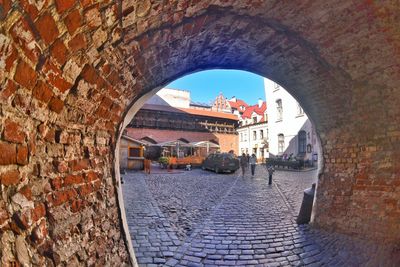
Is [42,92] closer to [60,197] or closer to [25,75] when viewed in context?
[25,75]

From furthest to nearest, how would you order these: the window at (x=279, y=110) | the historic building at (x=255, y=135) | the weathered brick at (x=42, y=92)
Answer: the historic building at (x=255, y=135) < the window at (x=279, y=110) < the weathered brick at (x=42, y=92)

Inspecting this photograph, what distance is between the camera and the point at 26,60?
1319 mm

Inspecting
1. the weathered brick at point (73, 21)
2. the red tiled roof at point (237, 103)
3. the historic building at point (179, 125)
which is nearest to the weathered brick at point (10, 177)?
the weathered brick at point (73, 21)

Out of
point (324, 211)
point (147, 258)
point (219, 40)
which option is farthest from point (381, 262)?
point (219, 40)

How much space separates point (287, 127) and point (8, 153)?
30139 mm

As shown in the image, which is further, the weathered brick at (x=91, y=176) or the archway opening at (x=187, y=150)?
the archway opening at (x=187, y=150)

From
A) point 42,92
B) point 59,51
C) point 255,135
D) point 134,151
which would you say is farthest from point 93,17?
point 255,135

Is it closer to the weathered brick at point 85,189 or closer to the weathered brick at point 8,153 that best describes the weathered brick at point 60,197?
the weathered brick at point 85,189

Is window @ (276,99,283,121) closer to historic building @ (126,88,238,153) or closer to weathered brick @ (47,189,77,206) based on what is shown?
historic building @ (126,88,238,153)

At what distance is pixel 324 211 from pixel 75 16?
17.5 ft

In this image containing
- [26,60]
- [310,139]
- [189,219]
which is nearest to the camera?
[26,60]

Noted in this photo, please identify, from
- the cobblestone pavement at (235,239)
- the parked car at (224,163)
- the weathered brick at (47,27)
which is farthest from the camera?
the parked car at (224,163)

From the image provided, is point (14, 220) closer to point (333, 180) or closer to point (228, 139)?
point (333, 180)

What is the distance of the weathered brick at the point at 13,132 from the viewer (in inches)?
51.3
